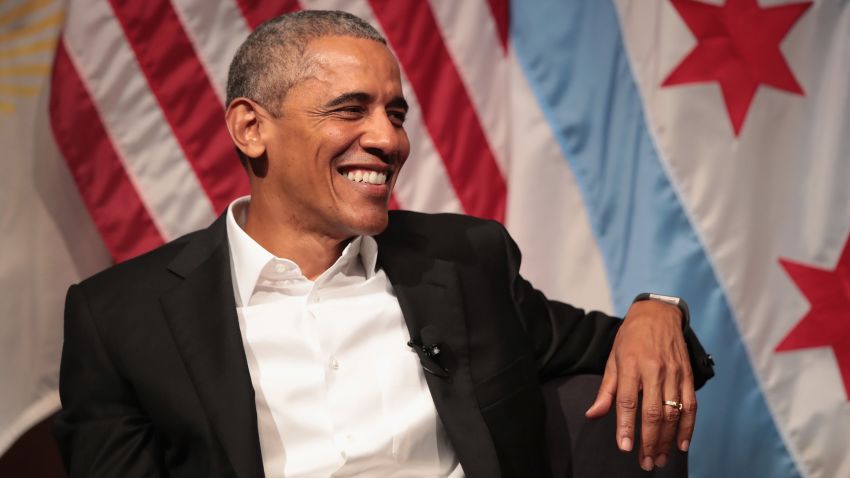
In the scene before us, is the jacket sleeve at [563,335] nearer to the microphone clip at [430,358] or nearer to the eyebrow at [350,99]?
the microphone clip at [430,358]

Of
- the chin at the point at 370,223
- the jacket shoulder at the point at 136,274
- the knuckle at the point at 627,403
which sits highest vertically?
Answer: the jacket shoulder at the point at 136,274

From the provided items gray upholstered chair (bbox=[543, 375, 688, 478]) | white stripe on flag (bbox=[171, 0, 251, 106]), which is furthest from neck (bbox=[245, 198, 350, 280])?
white stripe on flag (bbox=[171, 0, 251, 106])

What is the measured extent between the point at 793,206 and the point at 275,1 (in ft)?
5.16

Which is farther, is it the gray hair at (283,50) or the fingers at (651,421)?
the gray hair at (283,50)

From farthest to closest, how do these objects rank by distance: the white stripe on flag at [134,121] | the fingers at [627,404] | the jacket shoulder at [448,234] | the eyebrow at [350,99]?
the white stripe on flag at [134,121] → the jacket shoulder at [448,234] → the eyebrow at [350,99] → the fingers at [627,404]

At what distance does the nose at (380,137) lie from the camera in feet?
5.26

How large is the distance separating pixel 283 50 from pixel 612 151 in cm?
117

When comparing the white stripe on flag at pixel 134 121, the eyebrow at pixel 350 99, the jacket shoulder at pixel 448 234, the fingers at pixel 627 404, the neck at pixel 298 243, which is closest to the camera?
the fingers at pixel 627 404

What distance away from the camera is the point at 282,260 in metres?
1.67

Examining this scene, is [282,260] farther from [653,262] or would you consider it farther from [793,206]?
[793,206]

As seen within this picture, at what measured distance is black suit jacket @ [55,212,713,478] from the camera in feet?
4.95

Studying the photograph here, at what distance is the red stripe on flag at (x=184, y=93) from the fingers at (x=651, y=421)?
55.5 inches

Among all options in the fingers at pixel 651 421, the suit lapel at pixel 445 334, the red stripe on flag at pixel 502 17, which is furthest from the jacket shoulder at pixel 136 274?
the red stripe on flag at pixel 502 17

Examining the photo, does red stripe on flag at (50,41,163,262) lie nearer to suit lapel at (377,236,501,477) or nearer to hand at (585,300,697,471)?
suit lapel at (377,236,501,477)
